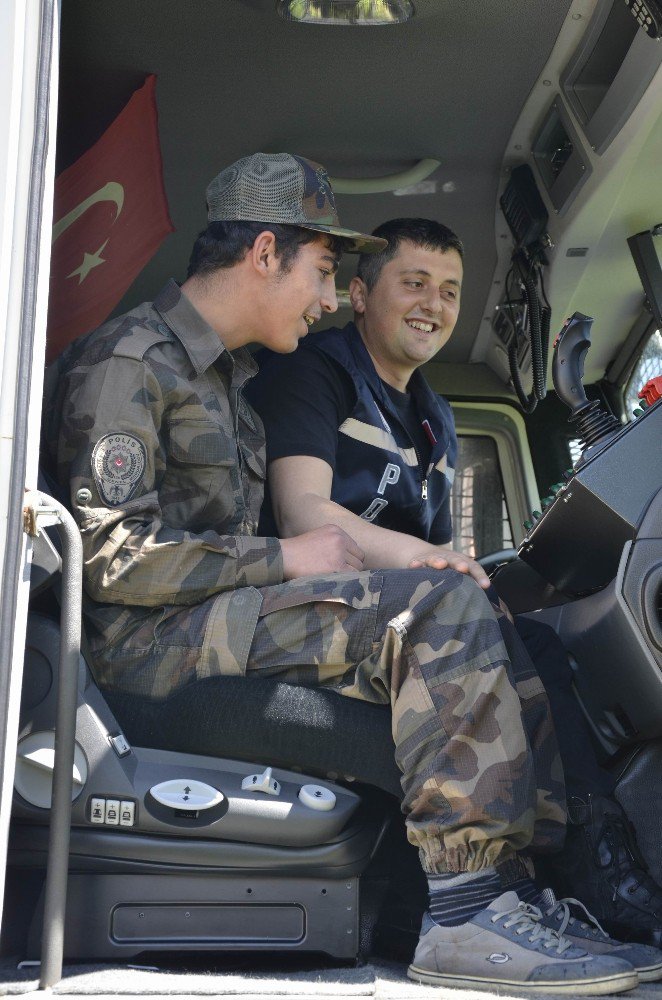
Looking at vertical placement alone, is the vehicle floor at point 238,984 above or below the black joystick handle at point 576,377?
below

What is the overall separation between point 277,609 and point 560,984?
78 cm

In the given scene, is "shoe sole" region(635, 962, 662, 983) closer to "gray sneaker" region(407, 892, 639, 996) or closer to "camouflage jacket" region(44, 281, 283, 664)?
"gray sneaker" region(407, 892, 639, 996)

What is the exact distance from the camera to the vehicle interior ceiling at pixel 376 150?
195 centimetres

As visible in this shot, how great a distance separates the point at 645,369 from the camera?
330 centimetres

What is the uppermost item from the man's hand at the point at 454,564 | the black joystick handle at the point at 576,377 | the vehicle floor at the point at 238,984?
the black joystick handle at the point at 576,377

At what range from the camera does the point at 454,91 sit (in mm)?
2848

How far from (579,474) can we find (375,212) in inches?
51.4

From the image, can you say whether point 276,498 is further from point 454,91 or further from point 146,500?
point 454,91

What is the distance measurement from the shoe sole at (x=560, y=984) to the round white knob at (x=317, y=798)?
34 cm

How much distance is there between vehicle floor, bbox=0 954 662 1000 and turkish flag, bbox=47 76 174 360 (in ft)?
4.71

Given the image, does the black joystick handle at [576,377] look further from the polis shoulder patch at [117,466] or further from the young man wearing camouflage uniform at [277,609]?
the polis shoulder patch at [117,466]

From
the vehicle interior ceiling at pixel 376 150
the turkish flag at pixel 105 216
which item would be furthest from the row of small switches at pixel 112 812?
the turkish flag at pixel 105 216

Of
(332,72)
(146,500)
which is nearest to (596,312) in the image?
(332,72)

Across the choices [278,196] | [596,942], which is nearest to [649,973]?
[596,942]
